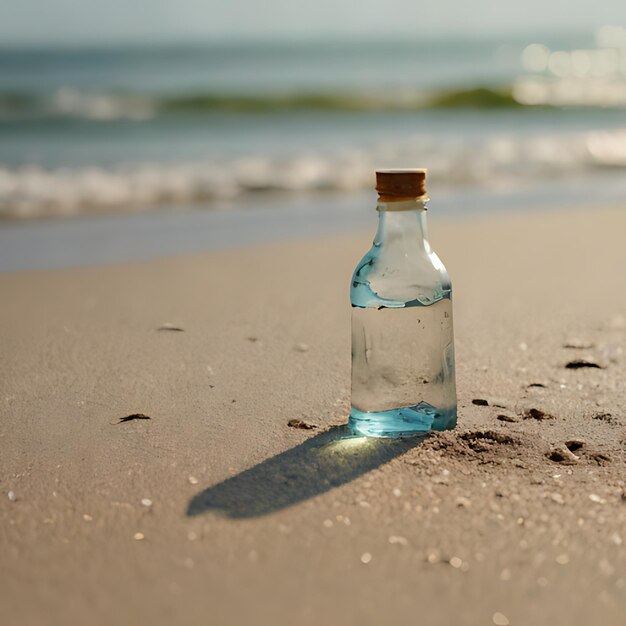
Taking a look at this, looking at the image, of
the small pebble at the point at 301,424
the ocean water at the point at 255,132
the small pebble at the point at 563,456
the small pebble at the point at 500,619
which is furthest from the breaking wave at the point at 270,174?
the small pebble at the point at 500,619

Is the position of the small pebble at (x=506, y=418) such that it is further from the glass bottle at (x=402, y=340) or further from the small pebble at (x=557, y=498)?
the small pebble at (x=557, y=498)

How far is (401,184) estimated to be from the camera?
1.67 meters

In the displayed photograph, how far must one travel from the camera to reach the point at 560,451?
5.63ft

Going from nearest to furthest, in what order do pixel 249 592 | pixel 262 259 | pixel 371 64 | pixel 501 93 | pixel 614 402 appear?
pixel 249 592 < pixel 614 402 < pixel 262 259 < pixel 501 93 < pixel 371 64

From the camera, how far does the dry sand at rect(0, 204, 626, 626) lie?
1.27m

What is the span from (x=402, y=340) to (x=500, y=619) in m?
0.68

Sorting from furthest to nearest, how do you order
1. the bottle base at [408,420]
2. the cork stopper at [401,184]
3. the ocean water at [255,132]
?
the ocean water at [255,132], the bottle base at [408,420], the cork stopper at [401,184]

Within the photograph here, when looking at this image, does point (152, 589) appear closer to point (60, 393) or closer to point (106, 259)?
point (60, 393)

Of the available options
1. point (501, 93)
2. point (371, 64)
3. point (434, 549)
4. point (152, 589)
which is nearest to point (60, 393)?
point (152, 589)

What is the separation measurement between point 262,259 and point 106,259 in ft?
2.11

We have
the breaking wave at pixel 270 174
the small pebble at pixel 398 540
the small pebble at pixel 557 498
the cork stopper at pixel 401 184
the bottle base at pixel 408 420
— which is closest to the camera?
the small pebble at pixel 398 540

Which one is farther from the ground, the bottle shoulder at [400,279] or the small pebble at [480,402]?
the bottle shoulder at [400,279]

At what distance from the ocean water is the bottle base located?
3.76m

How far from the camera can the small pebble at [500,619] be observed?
1.20 m
